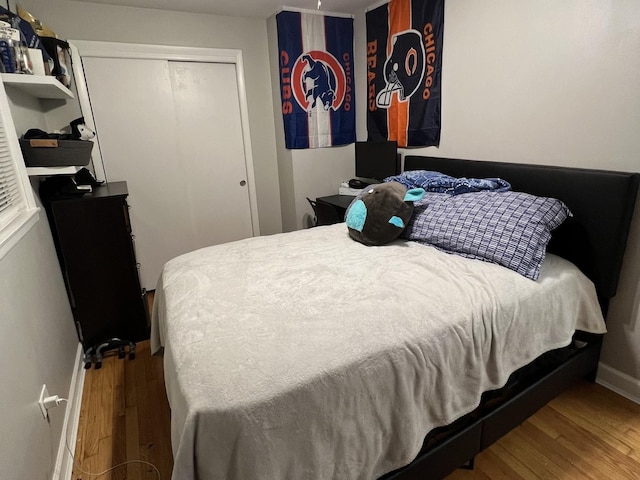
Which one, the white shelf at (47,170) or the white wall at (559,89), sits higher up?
the white wall at (559,89)

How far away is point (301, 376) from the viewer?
1.02m

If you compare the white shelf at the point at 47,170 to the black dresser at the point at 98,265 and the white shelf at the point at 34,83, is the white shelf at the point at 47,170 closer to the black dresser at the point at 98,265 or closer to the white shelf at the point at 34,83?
the black dresser at the point at 98,265

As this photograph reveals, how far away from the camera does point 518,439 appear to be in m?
1.66

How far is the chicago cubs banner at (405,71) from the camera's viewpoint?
2633 millimetres

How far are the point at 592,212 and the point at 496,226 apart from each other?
19.2 inches

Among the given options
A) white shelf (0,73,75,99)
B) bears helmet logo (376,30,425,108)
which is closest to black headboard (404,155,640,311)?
bears helmet logo (376,30,425,108)

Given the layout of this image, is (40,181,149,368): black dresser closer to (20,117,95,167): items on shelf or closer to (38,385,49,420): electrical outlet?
(20,117,95,167): items on shelf

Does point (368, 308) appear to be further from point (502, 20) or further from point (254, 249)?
point (502, 20)

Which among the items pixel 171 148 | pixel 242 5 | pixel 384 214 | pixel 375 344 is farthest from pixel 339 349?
pixel 242 5

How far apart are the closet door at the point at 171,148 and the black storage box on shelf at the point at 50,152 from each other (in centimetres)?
112

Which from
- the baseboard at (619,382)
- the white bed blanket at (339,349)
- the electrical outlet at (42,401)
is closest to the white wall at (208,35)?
the white bed blanket at (339,349)

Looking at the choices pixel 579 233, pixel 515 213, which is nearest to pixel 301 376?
pixel 515 213

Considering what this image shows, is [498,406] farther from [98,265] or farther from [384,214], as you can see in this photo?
[98,265]

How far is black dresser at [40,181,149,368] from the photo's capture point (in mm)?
2158
